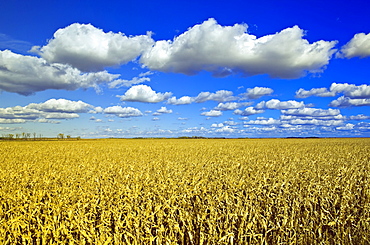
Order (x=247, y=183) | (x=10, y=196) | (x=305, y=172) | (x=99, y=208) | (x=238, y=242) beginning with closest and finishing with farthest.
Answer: (x=238, y=242) < (x=99, y=208) < (x=10, y=196) < (x=247, y=183) < (x=305, y=172)

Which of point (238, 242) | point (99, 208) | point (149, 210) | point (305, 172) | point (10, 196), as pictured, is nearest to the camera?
point (238, 242)

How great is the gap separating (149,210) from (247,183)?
410cm

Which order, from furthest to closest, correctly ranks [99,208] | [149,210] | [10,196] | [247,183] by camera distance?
1. [247,183]
2. [10,196]
3. [99,208]
4. [149,210]

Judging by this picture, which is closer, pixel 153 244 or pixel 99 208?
pixel 153 244

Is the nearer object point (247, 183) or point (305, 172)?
point (247, 183)

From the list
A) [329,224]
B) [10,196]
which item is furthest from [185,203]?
[10,196]

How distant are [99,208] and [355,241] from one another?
17.1 feet

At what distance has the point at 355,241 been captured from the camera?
494 centimetres

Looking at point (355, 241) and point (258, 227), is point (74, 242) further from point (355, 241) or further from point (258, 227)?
point (355, 241)

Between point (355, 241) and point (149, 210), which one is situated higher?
point (149, 210)

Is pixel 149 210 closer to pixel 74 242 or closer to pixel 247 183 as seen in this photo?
pixel 74 242

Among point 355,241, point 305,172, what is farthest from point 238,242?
point 305,172

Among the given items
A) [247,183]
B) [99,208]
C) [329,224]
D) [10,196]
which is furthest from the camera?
[247,183]

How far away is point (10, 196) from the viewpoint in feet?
23.6
